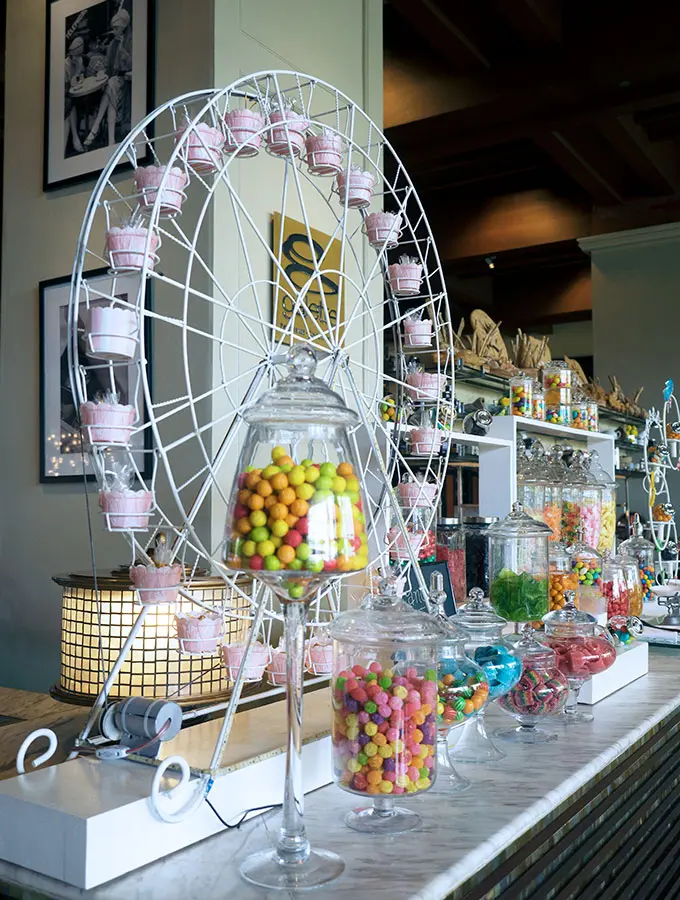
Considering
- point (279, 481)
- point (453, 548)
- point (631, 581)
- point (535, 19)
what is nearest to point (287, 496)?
point (279, 481)

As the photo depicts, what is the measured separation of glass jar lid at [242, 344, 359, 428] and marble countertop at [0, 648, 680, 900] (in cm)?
50

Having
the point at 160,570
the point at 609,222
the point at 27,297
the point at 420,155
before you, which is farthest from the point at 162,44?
the point at 609,222

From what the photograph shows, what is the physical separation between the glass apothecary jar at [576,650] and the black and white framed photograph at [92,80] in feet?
6.01

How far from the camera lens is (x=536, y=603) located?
6.59 feet

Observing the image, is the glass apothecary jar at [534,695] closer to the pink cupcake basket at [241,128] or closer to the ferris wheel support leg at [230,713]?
the ferris wheel support leg at [230,713]

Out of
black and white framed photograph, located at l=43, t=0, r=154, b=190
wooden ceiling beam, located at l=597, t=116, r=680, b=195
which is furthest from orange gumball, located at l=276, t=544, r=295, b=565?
wooden ceiling beam, located at l=597, t=116, r=680, b=195

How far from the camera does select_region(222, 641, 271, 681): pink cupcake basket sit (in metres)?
1.31

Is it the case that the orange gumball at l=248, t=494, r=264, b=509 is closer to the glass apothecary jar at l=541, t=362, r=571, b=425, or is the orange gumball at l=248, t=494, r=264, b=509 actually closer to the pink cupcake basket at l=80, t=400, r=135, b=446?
the pink cupcake basket at l=80, t=400, r=135, b=446

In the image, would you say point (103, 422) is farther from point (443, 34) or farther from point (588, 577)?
point (443, 34)

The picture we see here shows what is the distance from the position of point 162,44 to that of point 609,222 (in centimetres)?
459

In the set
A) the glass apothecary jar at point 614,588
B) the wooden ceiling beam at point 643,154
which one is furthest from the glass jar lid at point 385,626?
the wooden ceiling beam at point 643,154

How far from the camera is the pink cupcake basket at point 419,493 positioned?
186 cm

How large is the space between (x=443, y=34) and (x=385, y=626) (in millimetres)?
3919

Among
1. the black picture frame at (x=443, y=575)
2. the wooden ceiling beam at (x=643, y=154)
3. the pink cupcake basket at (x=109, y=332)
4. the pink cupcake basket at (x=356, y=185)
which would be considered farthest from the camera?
the wooden ceiling beam at (x=643, y=154)
